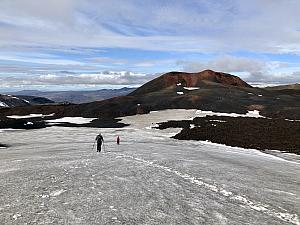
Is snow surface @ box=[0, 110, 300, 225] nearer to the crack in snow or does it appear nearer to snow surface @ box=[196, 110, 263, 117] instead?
the crack in snow

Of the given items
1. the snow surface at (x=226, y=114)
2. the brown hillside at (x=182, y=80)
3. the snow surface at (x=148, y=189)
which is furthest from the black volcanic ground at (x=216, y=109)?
the snow surface at (x=148, y=189)

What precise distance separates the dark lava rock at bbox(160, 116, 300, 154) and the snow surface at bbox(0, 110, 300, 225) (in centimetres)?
1063

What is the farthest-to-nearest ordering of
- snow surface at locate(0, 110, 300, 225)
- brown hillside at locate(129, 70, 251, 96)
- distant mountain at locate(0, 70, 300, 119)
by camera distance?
brown hillside at locate(129, 70, 251, 96) → distant mountain at locate(0, 70, 300, 119) → snow surface at locate(0, 110, 300, 225)

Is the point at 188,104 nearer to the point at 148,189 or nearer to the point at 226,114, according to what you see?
the point at 226,114

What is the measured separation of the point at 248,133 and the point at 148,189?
33.8 metres

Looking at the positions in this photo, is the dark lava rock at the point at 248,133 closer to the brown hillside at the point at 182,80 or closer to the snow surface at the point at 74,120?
the snow surface at the point at 74,120

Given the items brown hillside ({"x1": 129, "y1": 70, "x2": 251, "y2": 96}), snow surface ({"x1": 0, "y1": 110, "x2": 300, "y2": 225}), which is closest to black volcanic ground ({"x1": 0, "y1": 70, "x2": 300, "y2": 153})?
brown hillside ({"x1": 129, "y1": 70, "x2": 251, "y2": 96})

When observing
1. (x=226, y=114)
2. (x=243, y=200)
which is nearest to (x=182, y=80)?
(x=226, y=114)

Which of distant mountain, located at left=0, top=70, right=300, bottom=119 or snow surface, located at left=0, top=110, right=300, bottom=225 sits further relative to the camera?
distant mountain, located at left=0, top=70, right=300, bottom=119

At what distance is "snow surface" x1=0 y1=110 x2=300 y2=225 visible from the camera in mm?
15484

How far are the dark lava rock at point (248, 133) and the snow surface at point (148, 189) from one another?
10629mm

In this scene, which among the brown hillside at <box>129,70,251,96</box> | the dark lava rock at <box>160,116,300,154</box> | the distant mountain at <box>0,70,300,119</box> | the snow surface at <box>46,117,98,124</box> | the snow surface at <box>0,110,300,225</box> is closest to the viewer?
the snow surface at <box>0,110,300,225</box>

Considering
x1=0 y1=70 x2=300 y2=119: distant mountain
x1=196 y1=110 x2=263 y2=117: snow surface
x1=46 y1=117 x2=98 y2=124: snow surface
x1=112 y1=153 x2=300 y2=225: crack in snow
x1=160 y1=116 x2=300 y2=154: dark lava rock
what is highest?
x1=0 y1=70 x2=300 y2=119: distant mountain

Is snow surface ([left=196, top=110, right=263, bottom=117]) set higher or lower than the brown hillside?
lower
